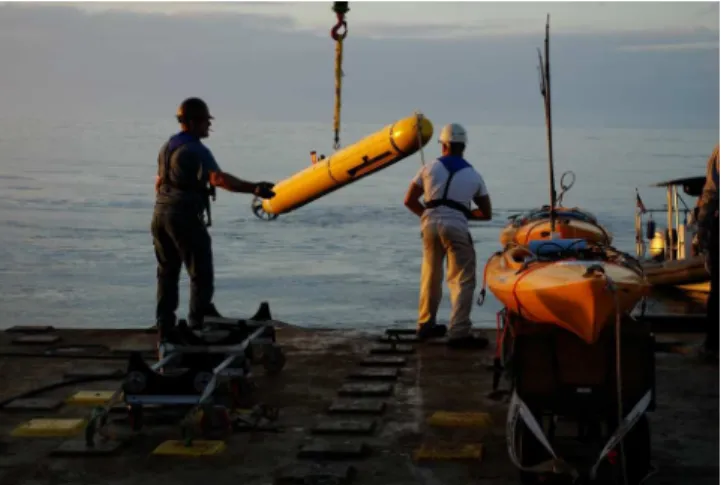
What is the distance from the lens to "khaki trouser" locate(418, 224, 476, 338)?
36.5 feet

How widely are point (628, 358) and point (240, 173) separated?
4890 cm

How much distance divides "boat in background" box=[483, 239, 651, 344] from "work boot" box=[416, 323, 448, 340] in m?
3.15

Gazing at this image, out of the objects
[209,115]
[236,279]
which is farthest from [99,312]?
[209,115]

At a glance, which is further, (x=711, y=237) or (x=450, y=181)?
(x=450, y=181)

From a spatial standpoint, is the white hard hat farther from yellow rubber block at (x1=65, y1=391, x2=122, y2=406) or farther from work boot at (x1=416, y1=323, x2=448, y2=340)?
yellow rubber block at (x1=65, y1=391, x2=122, y2=406)

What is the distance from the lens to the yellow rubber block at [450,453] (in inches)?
→ 298

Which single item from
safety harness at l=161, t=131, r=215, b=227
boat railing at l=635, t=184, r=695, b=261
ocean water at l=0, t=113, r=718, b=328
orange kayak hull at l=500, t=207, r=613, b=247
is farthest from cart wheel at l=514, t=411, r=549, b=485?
boat railing at l=635, t=184, r=695, b=261

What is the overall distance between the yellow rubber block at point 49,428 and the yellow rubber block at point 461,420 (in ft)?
6.32

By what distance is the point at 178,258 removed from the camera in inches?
403

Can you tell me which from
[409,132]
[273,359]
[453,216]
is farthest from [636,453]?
[409,132]

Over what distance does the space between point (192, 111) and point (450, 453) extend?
3343 mm

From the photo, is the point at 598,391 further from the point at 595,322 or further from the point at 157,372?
the point at 157,372

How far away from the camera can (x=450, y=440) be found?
811cm

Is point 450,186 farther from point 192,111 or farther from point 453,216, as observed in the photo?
point 192,111
